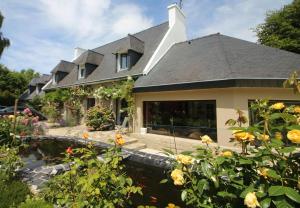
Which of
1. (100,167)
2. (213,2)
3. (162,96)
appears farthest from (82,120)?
(100,167)

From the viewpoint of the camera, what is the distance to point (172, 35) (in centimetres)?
1789

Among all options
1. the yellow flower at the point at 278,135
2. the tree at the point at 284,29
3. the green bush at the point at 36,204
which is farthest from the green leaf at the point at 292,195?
the tree at the point at 284,29

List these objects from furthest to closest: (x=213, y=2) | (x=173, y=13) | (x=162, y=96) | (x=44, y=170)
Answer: (x=173, y=13) < (x=213, y=2) < (x=162, y=96) < (x=44, y=170)

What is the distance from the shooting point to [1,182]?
456 cm

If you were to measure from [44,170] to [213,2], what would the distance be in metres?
15.8

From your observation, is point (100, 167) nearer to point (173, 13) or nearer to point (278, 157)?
point (278, 157)

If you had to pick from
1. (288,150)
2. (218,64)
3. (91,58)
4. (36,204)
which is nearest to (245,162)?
(288,150)

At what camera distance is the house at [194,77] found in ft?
33.1

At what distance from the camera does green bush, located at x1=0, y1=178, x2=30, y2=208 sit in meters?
3.86

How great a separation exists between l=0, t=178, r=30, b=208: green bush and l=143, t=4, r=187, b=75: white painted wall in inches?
467

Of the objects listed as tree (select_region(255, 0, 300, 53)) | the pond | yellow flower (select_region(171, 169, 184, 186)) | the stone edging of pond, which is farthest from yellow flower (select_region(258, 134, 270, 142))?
tree (select_region(255, 0, 300, 53))

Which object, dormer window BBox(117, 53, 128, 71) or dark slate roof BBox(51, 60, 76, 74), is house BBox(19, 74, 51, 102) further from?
dormer window BBox(117, 53, 128, 71)

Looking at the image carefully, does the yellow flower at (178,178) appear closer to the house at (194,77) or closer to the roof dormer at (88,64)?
the house at (194,77)

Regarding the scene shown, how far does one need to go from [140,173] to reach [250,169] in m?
4.84
